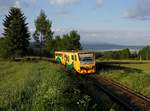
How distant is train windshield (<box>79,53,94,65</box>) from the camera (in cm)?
3681

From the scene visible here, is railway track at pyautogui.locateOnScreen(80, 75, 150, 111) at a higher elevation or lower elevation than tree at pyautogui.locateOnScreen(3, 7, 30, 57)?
lower

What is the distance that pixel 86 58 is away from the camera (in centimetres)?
3709

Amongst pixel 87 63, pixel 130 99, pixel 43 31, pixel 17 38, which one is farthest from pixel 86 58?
pixel 43 31

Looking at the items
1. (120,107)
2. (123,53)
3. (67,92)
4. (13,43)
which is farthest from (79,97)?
(123,53)

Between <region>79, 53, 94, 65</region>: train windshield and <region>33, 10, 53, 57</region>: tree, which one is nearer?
<region>79, 53, 94, 65</region>: train windshield

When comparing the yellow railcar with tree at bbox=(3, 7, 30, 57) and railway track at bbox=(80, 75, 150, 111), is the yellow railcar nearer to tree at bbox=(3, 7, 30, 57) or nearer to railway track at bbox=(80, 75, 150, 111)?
railway track at bbox=(80, 75, 150, 111)

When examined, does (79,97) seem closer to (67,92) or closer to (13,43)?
(67,92)

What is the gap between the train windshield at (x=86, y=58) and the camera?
121ft

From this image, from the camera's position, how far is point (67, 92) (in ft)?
50.6

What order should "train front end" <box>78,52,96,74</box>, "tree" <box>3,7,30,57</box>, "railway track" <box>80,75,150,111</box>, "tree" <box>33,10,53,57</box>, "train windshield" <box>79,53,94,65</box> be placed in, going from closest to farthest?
"railway track" <box>80,75,150,111</box> → "train front end" <box>78,52,96,74</box> → "train windshield" <box>79,53,94,65</box> → "tree" <box>3,7,30,57</box> → "tree" <box>33,10,53,57</box>

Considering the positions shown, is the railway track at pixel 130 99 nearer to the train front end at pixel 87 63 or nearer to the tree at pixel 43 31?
the train front end at pixel 87 63

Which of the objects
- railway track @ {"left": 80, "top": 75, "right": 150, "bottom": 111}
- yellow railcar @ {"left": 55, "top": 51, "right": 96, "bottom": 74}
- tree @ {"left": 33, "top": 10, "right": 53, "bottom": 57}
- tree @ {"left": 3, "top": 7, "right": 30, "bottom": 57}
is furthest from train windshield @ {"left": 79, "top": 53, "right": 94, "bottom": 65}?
tree @ {"left": 33, "top": 10, "right": 53, "bottom": 57}


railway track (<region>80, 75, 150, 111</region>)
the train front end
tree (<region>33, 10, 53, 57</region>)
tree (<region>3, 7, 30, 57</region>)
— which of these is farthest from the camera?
tree (<region>33, 10, 53, 57</region>)

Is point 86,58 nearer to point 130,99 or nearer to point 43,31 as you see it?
point 130,99
